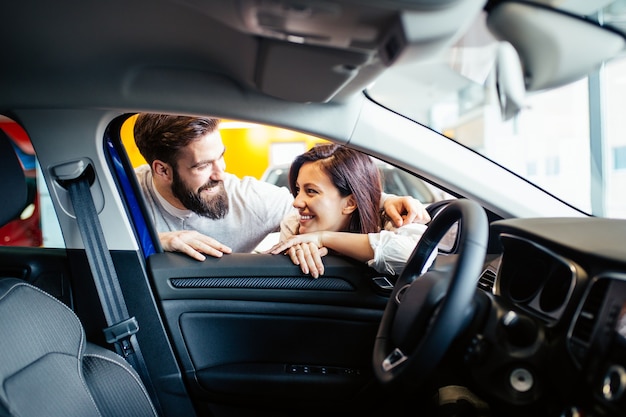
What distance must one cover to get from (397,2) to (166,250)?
1.31 metres

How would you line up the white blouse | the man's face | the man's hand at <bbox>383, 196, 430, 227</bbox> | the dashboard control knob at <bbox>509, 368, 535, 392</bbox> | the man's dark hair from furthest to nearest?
the man's face, the man's dark hair, the man's hand at <bbox>383, 196, 430, 227</bbox>, the white blouse, the dashboard control knob at <bbox>509, 368, 535, 392</bbox>

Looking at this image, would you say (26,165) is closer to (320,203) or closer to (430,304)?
(320,203)

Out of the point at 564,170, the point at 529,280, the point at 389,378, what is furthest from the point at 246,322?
the point at 564,170

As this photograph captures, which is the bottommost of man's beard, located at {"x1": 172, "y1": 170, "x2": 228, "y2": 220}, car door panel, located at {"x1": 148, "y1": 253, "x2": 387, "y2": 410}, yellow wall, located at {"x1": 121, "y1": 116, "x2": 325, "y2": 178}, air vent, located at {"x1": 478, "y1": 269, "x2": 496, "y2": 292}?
car door panel, located at {"x1": 148, "y1": 253, "x2": 387, "y2": 410}

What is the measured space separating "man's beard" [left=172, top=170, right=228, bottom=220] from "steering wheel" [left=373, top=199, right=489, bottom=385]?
103cm

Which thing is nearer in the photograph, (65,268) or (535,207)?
(535,207)

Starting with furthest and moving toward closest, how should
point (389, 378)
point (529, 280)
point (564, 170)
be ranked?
1. point (564, 170)
2. point (529, 280)
3. point (389, 378)

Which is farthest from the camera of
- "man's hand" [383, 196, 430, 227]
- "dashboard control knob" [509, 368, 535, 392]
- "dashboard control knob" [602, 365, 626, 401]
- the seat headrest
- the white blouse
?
"man's hand" [383, 196, 430, 227]

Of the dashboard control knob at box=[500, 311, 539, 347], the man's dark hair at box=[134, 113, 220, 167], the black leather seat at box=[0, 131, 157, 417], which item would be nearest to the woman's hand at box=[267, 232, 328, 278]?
the man's dark hair at box=[134, 113, 220, 167]

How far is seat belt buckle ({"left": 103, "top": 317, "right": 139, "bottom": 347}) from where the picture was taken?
168 cm

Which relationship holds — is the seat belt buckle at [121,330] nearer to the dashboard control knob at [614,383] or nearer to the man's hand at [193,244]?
the man's hand at [193,244]

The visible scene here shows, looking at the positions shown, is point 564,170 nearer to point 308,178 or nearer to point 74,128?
point 308,178

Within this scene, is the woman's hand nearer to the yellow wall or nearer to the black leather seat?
the yellow wall

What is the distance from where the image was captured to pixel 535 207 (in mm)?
1559
